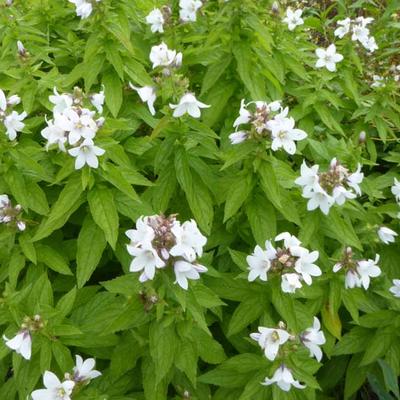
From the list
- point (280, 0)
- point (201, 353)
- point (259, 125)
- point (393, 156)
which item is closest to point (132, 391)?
point (201, 353)

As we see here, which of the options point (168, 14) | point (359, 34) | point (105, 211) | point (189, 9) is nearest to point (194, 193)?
point (105, 211)

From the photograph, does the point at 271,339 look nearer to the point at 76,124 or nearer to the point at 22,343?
the point at 22,343

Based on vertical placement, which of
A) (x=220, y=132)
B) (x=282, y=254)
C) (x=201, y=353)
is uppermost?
(x=282, y=254)

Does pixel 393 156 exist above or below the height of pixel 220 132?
below

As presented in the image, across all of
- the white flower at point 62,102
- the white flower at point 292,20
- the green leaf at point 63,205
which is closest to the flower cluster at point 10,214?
the green leaf at point 63,205

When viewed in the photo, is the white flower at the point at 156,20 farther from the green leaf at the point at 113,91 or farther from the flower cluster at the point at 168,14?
the green leaf at the point at 113,91

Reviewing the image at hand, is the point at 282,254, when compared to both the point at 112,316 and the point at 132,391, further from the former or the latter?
the point at 132,391

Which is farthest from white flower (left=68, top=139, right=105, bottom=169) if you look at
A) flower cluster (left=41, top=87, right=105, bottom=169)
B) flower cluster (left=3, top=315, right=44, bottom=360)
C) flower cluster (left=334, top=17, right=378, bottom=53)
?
flower cluster (left=334, top=17, right=378, bottom=53)
